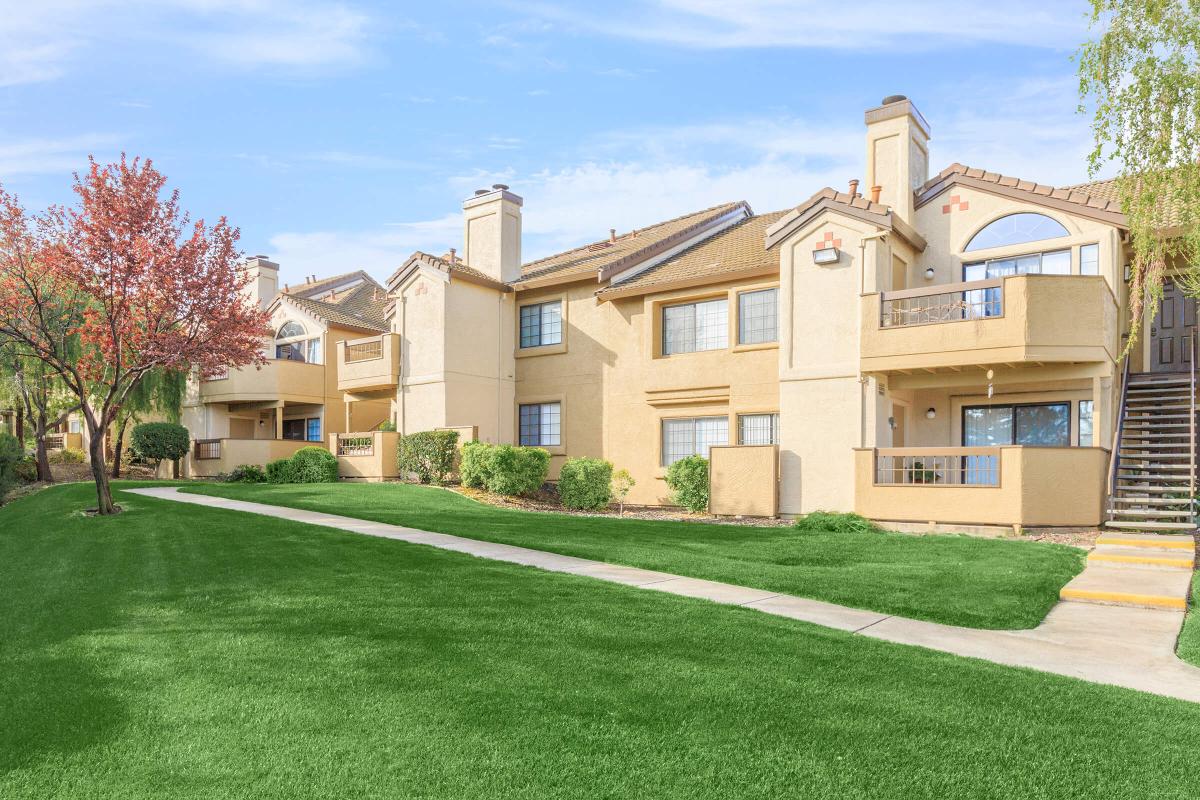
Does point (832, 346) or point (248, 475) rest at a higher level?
point (832, 346)

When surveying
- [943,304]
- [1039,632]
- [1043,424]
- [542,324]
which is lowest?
[1039,632]

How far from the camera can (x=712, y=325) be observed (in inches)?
830

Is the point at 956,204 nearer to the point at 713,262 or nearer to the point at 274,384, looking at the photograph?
the point at 713,262

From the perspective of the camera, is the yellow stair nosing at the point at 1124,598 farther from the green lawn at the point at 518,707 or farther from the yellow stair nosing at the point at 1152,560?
the green lawn at the point at 518,707

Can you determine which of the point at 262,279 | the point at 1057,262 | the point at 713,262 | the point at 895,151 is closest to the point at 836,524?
the point at 1057,262

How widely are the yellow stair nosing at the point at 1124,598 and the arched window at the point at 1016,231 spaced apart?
390 inches

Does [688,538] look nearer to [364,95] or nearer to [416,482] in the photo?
[364,95]

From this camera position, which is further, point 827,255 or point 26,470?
point 26,470

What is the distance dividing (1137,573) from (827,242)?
9075 mm

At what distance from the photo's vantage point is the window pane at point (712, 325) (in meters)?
20.9

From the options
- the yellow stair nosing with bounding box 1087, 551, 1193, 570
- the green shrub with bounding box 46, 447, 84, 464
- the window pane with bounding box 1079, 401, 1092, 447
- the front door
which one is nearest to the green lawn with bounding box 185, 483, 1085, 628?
the yellow stair nosing with bounding box 1087, 551, 1193, 570

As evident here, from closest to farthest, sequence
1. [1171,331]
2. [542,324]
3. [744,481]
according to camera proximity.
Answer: [744,481] < [1171,331] < [542,324]

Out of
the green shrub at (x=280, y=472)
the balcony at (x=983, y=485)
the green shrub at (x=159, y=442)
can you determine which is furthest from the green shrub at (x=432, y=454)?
the green shrub at (x=159, y=442)

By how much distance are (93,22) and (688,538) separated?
12.7 metres
